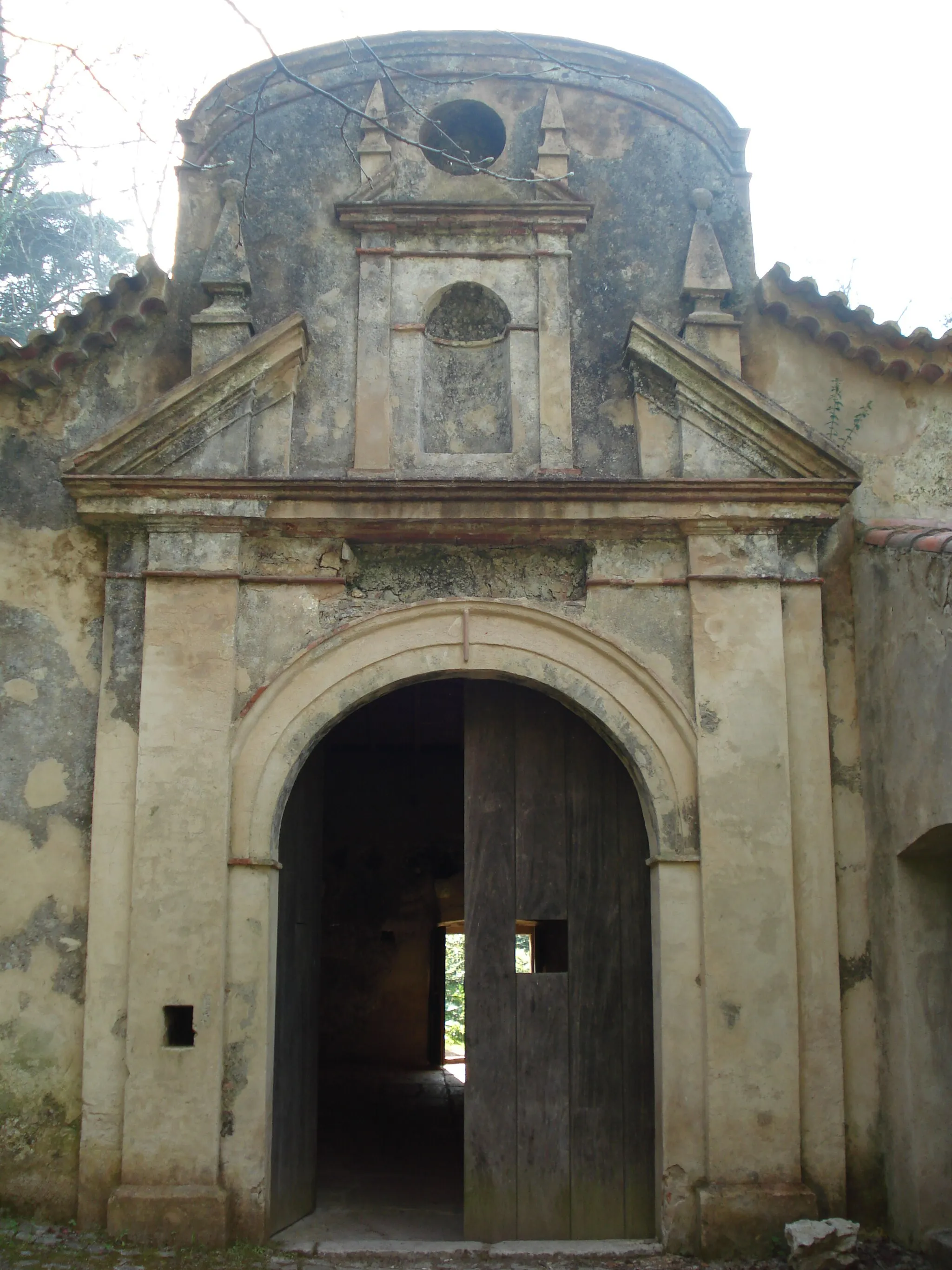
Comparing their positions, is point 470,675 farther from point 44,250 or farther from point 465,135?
point 44,250

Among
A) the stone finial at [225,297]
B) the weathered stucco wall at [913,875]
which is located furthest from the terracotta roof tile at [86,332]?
the weathered stucco wall at [913,875]

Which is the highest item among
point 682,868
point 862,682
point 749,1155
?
point 862,682

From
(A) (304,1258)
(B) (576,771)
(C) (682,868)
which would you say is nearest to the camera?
(A) (304,1258)

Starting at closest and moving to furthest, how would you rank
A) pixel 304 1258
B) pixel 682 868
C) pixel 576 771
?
pixel 304 1258 < pixel 682 868 < pixel 576 771

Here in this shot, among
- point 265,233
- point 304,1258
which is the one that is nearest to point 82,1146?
point 304,1258

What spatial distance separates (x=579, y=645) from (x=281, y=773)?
1481 mm

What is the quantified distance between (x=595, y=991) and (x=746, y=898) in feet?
2.98

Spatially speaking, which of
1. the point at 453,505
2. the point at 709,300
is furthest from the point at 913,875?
the point at 709,300

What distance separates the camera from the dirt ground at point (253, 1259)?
461 centimetres

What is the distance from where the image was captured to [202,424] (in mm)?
5535

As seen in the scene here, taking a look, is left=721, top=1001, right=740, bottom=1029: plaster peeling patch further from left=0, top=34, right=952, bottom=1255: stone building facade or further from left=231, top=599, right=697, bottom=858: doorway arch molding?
left=231, top=599, right=697, bottom=858: doorway arch molding

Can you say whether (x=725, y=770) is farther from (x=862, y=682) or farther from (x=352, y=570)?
(x=352, y=570)

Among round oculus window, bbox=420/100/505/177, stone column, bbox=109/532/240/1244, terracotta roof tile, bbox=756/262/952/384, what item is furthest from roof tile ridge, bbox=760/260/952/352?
stone column, bbox=109/532/240/1244

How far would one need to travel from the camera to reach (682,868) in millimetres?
5207
